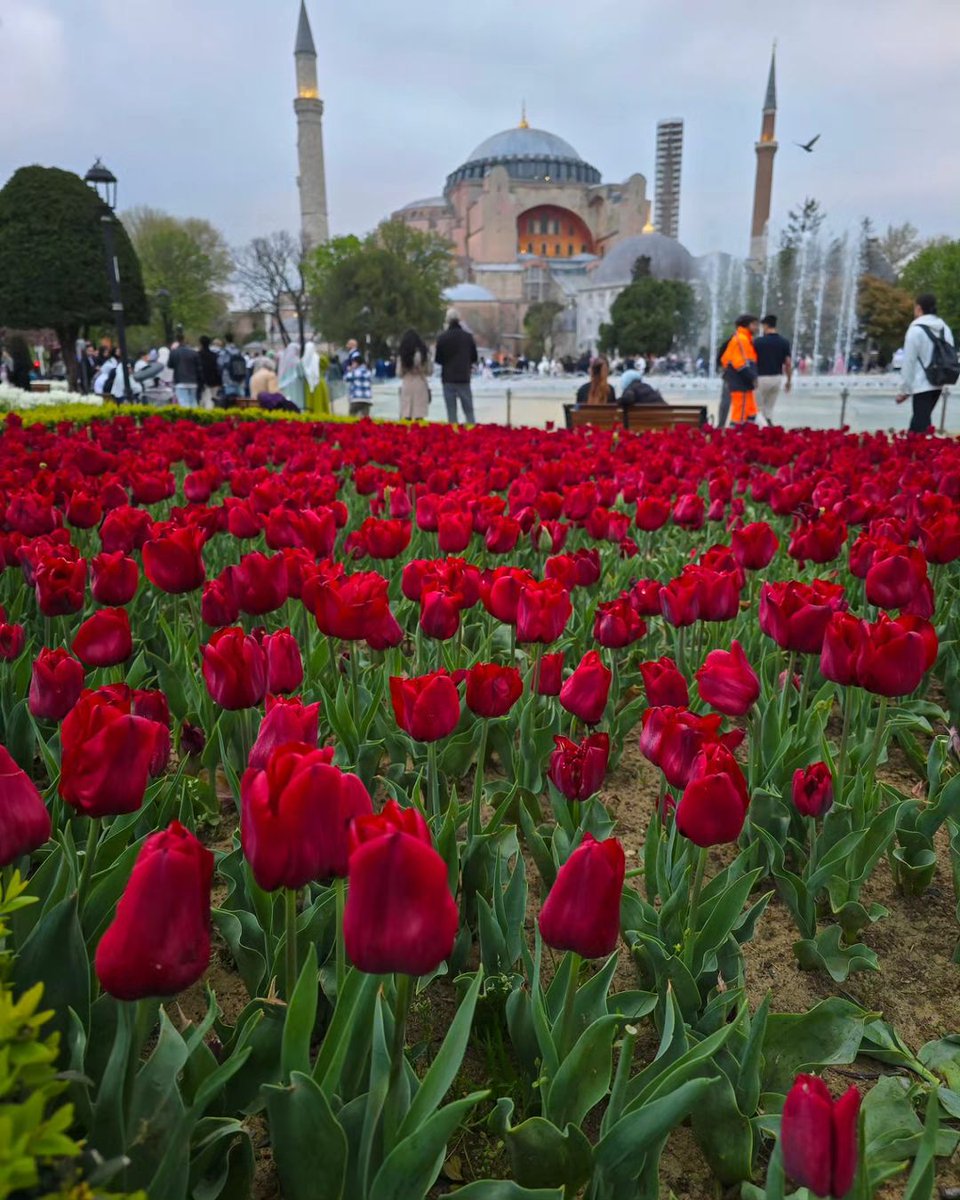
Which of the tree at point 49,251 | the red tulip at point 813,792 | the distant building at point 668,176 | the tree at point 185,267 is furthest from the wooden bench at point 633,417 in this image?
the distant building at point 668,176

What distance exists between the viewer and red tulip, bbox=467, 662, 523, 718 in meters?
1.69

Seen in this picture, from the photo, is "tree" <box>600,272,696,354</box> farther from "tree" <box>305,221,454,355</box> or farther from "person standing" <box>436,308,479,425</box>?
"person standing" <box>436,308,479,425</box>

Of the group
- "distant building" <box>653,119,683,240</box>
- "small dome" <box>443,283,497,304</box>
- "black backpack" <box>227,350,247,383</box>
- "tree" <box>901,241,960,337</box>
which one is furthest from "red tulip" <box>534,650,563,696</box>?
"distant building" <box>653,119,683,240</box>

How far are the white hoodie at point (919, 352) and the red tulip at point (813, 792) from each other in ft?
25.1

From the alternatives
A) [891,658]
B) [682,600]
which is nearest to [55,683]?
[682,600]

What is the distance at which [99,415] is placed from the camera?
366 inches

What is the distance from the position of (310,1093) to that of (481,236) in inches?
4227

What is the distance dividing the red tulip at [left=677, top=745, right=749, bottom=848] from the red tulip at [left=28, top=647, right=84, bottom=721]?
3.43 ft

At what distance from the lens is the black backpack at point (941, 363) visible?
8094 mm

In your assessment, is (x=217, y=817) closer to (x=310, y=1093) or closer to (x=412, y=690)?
(x=412, y=690)

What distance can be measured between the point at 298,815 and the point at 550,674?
121 centimetres

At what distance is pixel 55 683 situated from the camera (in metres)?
1.61

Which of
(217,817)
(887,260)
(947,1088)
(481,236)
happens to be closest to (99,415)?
(217,817)

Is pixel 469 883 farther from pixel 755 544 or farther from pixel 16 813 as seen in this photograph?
pixel 755 544
